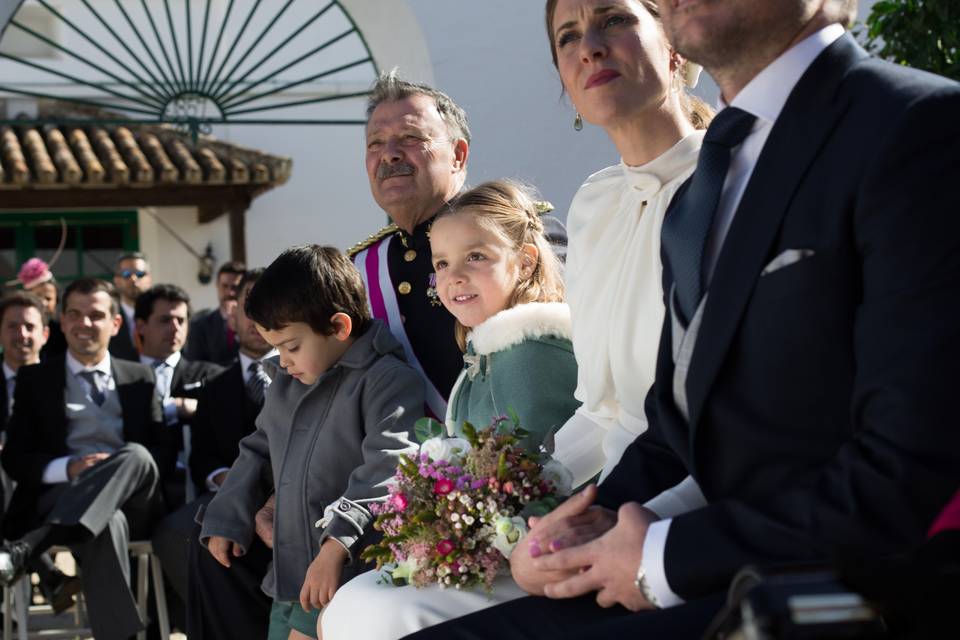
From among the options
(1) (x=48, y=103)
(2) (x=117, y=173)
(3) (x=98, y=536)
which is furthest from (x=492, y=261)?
(1) (x=48, y=103)

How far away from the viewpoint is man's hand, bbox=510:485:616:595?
2191 mm

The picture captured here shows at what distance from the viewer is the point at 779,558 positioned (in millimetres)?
1822

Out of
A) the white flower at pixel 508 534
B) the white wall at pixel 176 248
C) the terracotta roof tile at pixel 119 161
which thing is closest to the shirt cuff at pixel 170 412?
the white flower at pixel 508 534

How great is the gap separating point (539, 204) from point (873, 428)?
2.07 metres

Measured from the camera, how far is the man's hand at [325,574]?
340 cm

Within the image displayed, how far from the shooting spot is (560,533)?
7.26 feet

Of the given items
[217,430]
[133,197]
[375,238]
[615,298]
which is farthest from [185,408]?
[133,197]

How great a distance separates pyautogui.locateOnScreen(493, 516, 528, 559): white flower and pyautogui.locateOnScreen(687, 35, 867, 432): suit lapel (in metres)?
0.54

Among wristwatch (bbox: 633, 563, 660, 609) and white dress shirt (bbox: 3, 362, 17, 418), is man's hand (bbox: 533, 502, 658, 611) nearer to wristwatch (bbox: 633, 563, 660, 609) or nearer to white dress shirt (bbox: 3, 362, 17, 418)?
wristwatch (bbox: 633, 563, 660, 609)

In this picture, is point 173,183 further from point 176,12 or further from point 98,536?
point 98,536

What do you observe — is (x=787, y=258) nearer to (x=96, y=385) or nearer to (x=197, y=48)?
(x=96, y=385)

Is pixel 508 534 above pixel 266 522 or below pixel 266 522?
above

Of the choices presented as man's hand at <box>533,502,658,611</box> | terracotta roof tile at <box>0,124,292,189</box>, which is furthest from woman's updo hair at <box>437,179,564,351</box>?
terracotta roof tile at <box>0,124,292,189</box>

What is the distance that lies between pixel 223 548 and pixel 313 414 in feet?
1.73
